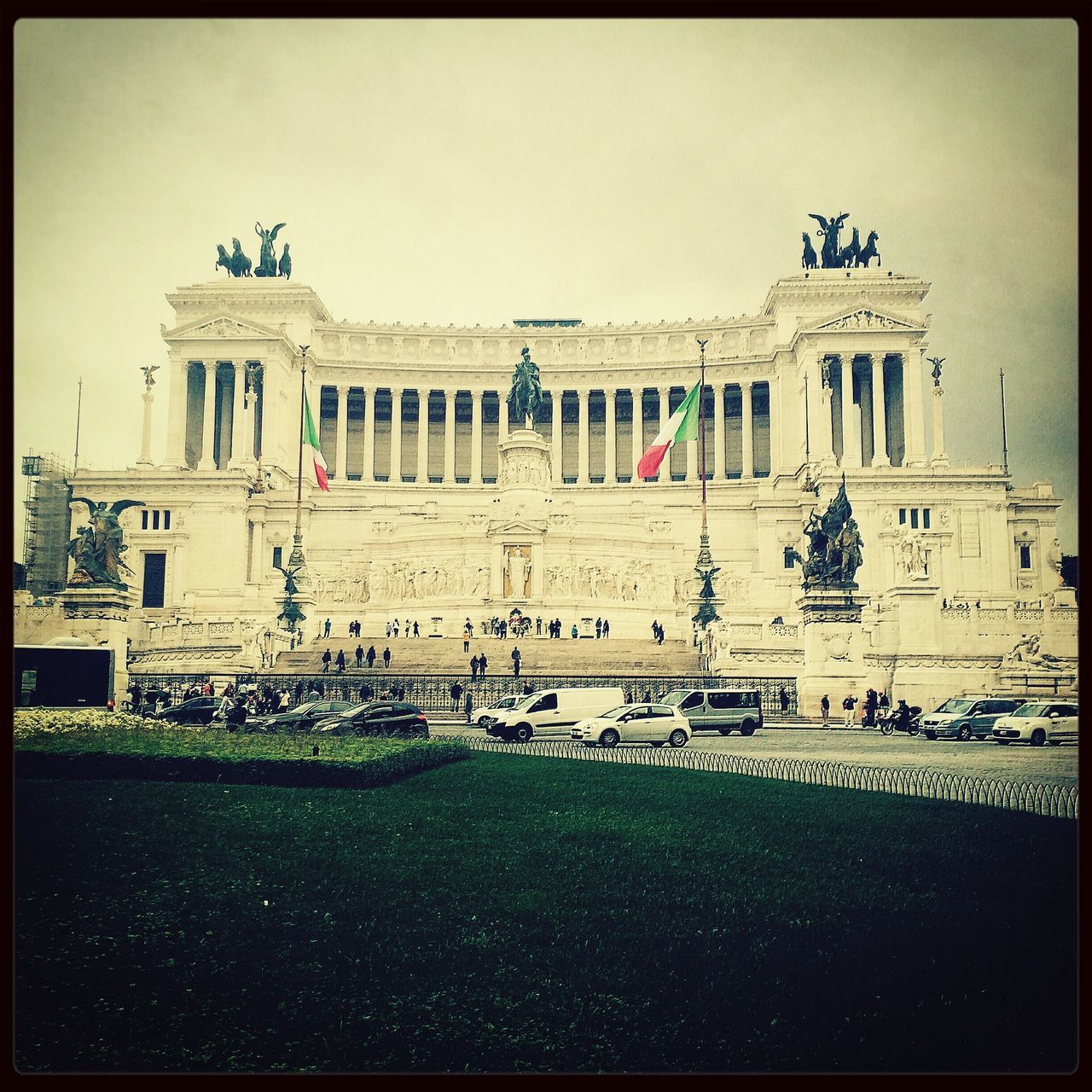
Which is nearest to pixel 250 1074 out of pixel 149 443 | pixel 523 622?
pixel 523 622

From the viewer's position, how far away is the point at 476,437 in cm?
8212

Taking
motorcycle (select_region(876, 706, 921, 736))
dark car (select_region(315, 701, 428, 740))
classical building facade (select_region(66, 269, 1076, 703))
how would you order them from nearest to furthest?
dark car (select_region(315, 701, 428, 740))
motorcycle (select_region(876, 706, 921, 736))
classical building facade (select_region(66, 269, 1076, 703))

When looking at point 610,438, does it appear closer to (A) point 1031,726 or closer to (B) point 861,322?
(B) point 861,322

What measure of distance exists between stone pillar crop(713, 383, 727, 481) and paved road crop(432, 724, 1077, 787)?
5132 centimetres

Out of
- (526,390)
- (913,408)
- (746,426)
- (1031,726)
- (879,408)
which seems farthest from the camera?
(746,426)

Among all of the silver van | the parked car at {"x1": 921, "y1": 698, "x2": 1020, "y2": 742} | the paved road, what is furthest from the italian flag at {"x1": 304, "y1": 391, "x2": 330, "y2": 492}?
the parked car at {"x1": 921, "y1": 698, "x2": 1020, "y2": 742}

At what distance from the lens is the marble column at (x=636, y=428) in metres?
80.8

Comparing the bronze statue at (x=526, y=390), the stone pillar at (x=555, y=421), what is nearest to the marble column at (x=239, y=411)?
the bronze statue at (x=526, y=390)

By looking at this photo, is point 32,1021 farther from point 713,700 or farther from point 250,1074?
point 713,700

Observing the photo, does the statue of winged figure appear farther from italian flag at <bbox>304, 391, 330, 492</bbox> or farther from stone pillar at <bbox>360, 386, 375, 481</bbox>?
stone pillar at <bbox>360, 386, 375, 481</bbox>

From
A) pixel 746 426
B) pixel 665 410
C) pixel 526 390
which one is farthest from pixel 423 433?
pixel 746 426

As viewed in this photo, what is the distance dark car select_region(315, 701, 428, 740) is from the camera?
2150 cm

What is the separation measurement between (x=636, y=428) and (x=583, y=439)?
149 inches

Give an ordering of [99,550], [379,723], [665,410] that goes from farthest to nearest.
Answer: [665,410] → [99,550] → [379,723]
